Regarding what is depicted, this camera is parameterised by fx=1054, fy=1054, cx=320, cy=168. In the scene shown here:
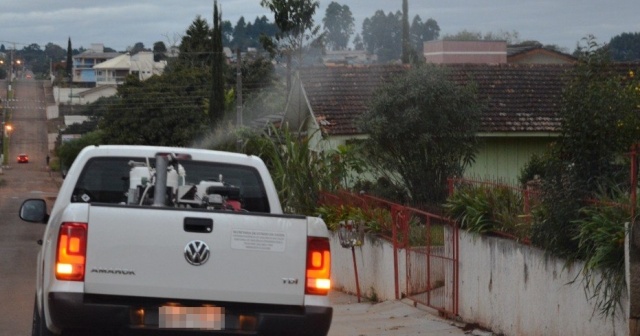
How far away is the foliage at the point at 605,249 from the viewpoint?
938 cm

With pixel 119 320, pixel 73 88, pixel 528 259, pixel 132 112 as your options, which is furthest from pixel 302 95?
pixel 73 88

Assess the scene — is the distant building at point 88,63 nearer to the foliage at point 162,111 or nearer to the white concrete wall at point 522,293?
the foliage at point 162,111

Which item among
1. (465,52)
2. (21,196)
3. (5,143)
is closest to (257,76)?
(21,196)

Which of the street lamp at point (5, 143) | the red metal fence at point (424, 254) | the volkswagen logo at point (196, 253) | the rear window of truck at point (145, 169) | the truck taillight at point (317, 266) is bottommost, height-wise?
the street lamp at point (5, 143)

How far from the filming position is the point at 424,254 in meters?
15.1

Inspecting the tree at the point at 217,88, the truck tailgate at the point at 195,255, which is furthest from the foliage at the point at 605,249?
the tree at the point at 217,88

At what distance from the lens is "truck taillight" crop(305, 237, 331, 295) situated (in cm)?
757

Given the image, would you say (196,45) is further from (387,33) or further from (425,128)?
(387,33)

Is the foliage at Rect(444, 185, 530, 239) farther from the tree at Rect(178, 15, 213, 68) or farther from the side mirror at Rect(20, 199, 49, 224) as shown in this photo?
the tree at Rect(178, 15, 213, 68)

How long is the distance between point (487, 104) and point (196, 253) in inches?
785

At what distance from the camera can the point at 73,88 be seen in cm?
13600

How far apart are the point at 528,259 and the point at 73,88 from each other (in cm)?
12967

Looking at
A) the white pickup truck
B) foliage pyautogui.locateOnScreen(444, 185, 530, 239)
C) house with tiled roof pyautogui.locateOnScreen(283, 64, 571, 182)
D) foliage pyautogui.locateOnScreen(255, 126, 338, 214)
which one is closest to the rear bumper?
the white pickup truck

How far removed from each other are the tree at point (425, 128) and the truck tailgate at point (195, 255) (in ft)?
42.9
